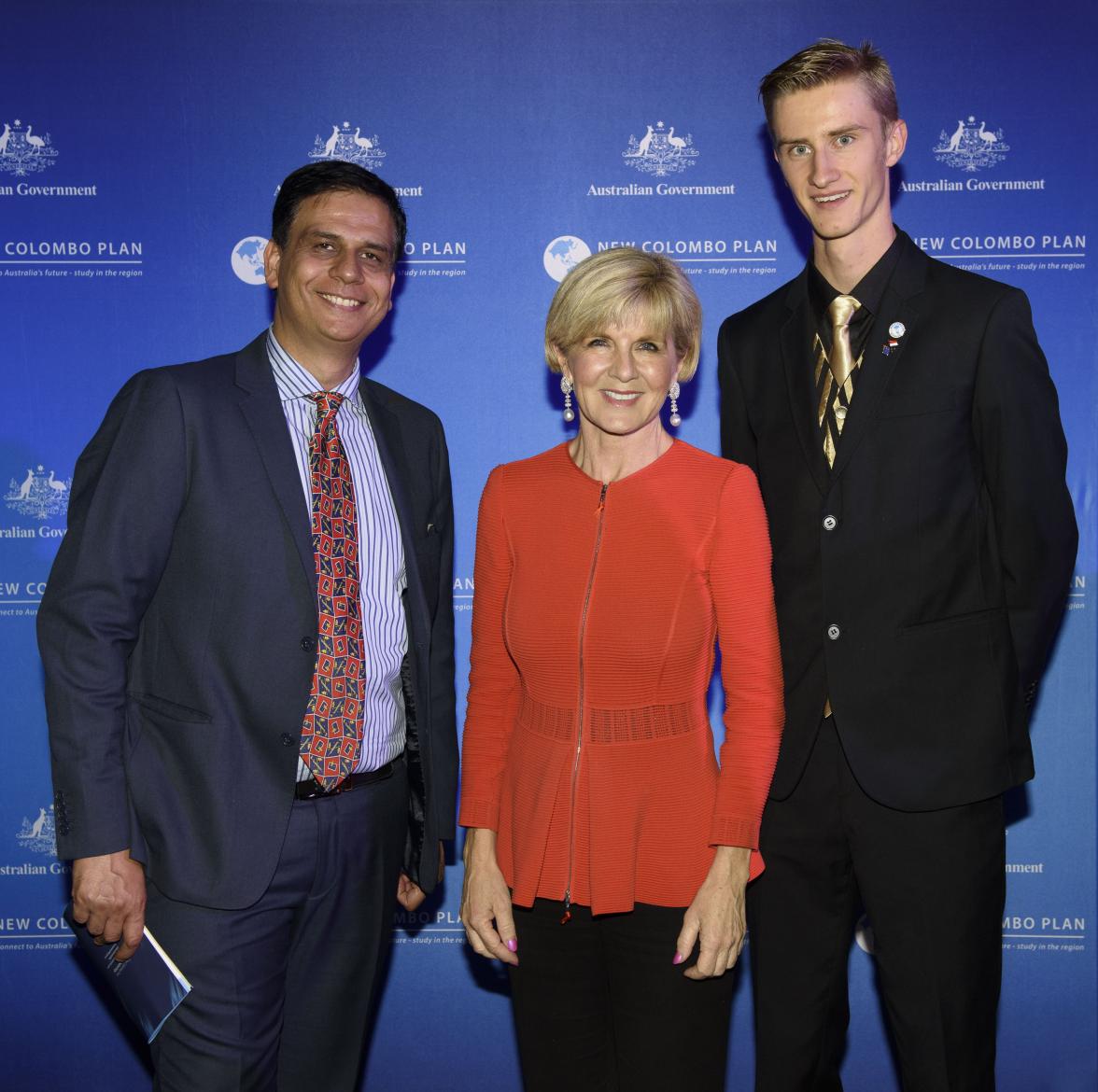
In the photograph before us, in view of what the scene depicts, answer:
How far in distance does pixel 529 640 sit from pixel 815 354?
33.8 inches

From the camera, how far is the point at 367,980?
225 centimetres

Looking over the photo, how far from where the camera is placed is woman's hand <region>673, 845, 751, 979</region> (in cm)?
183

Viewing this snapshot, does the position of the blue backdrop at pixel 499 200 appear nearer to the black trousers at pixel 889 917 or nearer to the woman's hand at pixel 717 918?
the black trousers at pixel 889 917

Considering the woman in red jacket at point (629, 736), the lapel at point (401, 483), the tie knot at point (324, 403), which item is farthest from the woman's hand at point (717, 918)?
the tie knot at point (324, 403)

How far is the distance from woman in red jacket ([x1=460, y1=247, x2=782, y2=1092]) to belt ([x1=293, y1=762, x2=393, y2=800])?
254 mm

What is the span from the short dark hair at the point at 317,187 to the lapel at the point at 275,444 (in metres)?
0.33

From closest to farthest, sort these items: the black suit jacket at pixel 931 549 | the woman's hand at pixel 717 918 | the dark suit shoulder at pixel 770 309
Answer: the woman's hand at pixel 717 918 → the black suit jacket at pixel 931 549 → the dark suit shoulder at pixel 770 309

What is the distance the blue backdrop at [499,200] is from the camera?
312 cm

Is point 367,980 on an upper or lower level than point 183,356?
lower

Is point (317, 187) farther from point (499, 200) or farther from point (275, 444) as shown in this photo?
point (499, 200)

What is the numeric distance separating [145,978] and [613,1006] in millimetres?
828

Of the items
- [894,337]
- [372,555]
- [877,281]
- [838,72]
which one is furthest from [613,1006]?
[838,72]

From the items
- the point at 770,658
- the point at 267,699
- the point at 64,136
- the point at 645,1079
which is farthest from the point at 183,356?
the point at 645,1079

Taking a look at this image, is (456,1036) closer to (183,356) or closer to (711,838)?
(711,838)
